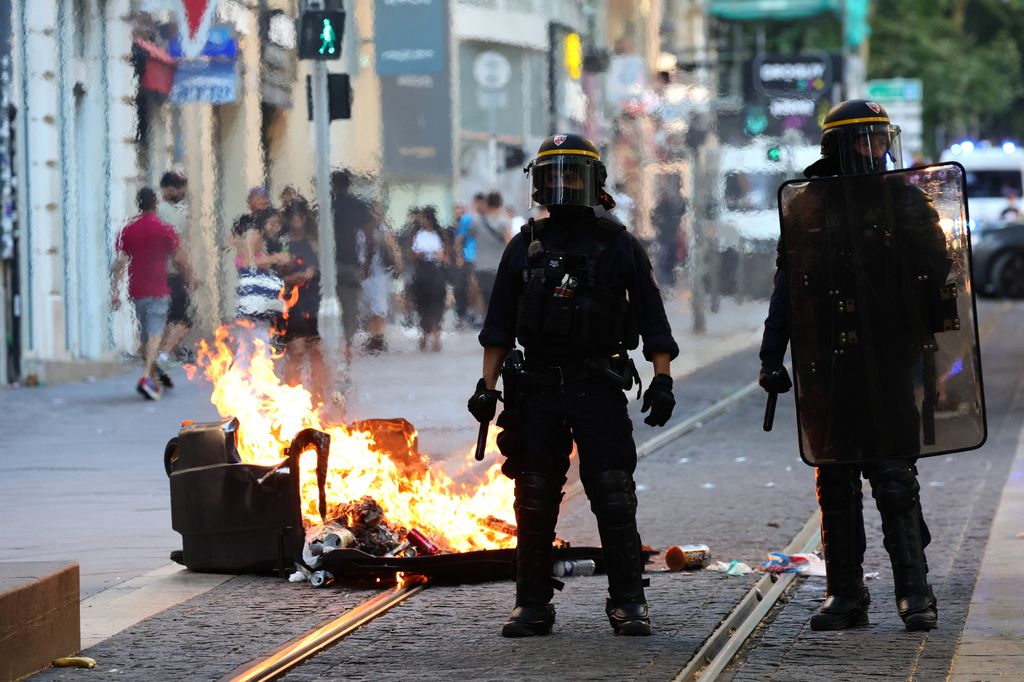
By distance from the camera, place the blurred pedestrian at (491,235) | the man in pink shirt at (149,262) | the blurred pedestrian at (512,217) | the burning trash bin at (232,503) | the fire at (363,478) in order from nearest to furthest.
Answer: the burning trash bin at (232,503) → the fire at (363,478) → the man in pink shirt at (149,262) → the blurred pedestrian at (491,235) → the blurred pedestrian at (512,217)

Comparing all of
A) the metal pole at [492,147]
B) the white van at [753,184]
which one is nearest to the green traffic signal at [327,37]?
the metal pole at [492,147]

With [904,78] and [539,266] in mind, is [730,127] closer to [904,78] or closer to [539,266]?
[539,266]

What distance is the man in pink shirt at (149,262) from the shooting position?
11.9m

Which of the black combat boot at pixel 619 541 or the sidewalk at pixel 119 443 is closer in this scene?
the black combat boot at pixel 619 541

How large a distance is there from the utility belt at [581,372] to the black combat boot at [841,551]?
76 centimetres

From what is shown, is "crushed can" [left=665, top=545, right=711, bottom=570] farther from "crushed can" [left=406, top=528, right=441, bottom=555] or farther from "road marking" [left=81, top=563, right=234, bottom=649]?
"road marking" [left=81, top=563, right=234, bottom=649]

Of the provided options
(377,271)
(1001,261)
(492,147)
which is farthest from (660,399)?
(1001,261)

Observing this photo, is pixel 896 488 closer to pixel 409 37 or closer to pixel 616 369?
pixel 616 369

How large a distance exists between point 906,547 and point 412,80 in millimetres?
6761

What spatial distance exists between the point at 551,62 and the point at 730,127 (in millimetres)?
2934

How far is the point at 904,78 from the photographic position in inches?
2527

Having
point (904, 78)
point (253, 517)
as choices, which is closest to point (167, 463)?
point (253, 517)

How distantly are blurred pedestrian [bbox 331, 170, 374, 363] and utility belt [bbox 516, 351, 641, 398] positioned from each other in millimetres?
4628

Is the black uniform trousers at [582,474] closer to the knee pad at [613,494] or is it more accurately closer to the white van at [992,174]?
the knee pad at [613,494]
